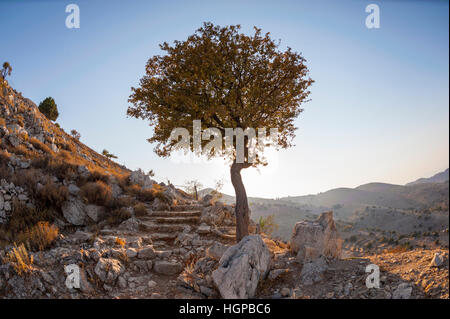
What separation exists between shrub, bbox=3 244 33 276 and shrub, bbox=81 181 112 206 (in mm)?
6882

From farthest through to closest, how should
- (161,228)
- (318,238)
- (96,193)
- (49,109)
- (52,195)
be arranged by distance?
1. (49,109)
2. (96,193)
3. (161,228)
4. (52,195)
5. (318,238)

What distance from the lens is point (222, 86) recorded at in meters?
9.45

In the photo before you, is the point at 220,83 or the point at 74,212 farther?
the point at 74,212

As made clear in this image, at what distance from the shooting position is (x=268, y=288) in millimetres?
6332

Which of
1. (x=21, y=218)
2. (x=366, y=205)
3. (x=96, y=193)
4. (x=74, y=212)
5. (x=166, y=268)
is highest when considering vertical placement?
(x=96, y=193)

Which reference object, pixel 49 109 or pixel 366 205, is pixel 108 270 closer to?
pixel 49 109

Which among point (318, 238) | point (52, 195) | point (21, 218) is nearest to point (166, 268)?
point (318, 238)

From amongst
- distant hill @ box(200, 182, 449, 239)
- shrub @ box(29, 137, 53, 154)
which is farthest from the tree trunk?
distant hill @ box(200, 182, 449, 239)

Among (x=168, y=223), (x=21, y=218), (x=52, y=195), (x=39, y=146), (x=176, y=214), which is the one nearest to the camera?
(x=21, y=218)

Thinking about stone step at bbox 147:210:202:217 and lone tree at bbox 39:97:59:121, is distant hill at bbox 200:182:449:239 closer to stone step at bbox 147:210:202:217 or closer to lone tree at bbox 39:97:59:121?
lone tree at bbox 39:97:59:121

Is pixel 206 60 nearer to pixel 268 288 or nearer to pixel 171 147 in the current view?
pixel 171 147

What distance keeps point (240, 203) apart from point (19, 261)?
25.1 feet

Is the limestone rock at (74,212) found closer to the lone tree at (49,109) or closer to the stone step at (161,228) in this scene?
the stone step at (161,228)
